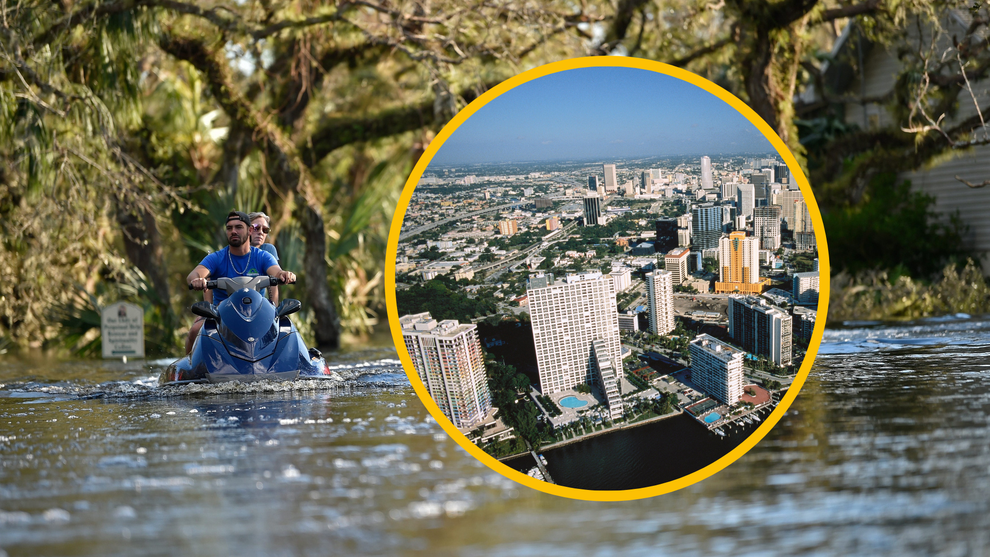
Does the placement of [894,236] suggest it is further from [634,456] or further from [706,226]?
[634,456]

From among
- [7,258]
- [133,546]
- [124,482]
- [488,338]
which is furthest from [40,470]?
[7,258]

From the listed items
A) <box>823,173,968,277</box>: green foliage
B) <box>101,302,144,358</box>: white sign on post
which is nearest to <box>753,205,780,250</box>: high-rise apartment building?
<box>101,302,144,358</box>: white sign on post

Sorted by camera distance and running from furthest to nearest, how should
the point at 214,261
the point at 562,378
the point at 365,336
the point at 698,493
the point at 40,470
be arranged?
the point at 365,336
the point at 214,261
the point at 40,470
the point at 698,493
the point at 562,378

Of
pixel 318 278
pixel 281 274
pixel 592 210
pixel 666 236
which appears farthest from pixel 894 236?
pixel 592 210

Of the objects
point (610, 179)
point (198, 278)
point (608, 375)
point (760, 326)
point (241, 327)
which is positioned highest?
point (610, 179)

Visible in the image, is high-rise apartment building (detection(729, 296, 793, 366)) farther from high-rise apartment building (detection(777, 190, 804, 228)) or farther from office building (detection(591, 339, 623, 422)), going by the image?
office building (detection(591, 339, 623, 422))

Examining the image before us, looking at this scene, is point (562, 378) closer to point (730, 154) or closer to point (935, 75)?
point (730, 154)

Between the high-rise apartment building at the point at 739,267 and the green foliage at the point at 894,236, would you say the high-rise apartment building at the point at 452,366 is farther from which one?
the green foliage at the point at 894,236
